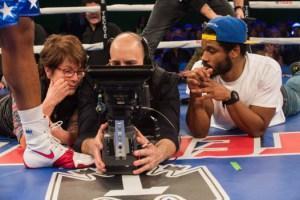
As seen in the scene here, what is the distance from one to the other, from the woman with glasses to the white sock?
214mm

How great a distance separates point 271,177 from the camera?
4.75 ft

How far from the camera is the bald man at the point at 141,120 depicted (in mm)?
1442

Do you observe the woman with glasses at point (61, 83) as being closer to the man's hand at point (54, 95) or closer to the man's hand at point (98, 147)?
the man's hand at point (54, 95)

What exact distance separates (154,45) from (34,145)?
4.06 ft

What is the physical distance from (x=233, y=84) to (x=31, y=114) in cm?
82

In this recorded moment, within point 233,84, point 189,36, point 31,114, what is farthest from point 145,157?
point 189,36

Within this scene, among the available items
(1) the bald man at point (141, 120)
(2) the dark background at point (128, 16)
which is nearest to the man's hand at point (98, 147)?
(1) the bald man at point (141, 120)

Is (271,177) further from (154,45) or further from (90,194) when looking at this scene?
(154,45)

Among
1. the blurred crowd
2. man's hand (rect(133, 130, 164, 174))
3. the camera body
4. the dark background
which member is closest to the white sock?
the camera body

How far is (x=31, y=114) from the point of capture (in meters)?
1.43

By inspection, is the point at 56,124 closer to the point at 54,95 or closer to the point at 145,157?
the point at 54,95

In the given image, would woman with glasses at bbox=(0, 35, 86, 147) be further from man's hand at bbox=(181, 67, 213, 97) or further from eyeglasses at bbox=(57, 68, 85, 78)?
man's hand at bbox=(181, 67, 213, 97)

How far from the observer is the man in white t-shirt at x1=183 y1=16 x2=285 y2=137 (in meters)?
1.78

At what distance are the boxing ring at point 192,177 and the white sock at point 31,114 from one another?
18 centimetres
